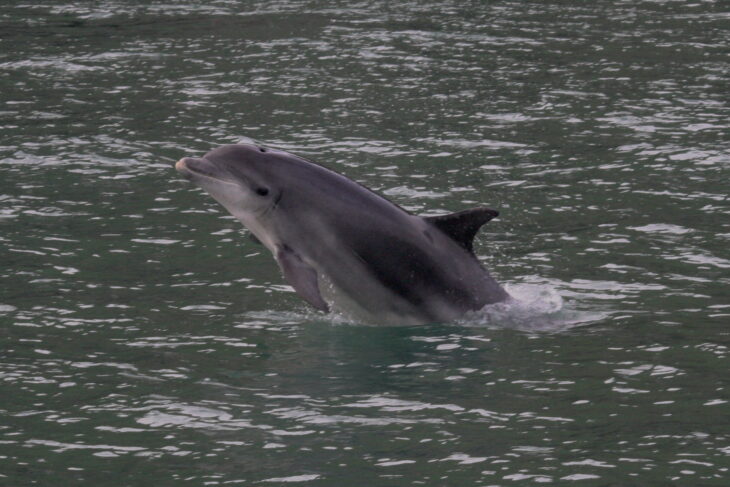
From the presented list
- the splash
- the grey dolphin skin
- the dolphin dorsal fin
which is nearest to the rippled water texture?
the splash

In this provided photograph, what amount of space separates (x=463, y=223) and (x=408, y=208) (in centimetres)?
380

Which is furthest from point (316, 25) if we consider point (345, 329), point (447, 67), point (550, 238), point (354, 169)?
point (345, 329)

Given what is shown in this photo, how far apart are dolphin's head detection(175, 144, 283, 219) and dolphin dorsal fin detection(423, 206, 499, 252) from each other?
3.67 ft

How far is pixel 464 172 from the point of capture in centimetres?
1555

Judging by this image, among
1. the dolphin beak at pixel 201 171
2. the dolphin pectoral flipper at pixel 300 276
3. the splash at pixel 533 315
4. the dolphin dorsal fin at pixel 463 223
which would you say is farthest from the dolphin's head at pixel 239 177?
the splash at pixel 533 315

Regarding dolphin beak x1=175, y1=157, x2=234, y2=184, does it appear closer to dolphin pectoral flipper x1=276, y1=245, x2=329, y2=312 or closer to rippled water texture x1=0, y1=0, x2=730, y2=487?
dolphin pectoral flipper x1=276, y1=245, x2=329, y2=312

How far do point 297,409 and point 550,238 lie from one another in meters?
4.84

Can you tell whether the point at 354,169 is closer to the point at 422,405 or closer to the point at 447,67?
the point at 447,67

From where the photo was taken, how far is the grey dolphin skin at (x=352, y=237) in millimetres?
10164

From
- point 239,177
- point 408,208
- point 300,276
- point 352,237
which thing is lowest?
point 408,208

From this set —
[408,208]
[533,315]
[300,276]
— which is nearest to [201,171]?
[300,276]

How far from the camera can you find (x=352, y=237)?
33.4 ft

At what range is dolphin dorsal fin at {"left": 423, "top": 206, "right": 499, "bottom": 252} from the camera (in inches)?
399

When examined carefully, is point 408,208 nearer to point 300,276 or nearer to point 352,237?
point 352,237
